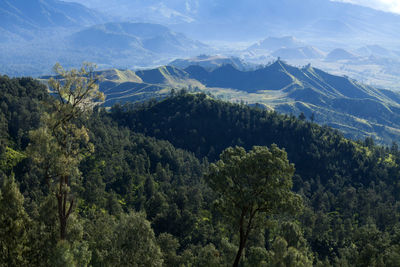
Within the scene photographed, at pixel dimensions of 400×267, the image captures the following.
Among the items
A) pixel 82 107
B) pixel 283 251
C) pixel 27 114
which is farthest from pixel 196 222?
pixel 27 114

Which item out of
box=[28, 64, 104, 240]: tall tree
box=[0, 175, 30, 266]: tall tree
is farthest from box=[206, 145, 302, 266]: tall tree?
box=[0, 175, 30, 266]: tall tree

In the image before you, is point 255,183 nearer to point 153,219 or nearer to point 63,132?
point 63,132

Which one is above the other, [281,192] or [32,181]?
[281,192]

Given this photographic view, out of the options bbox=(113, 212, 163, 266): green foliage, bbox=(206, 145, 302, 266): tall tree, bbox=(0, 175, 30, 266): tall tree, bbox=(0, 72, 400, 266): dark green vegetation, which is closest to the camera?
bbox=(206, 145, 302, 266): tall tree

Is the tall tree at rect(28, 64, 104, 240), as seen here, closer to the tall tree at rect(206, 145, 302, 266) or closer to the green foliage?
the green foliage

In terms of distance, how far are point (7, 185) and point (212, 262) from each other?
3223cm

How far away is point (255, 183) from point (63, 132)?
20.9 meters

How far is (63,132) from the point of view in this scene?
32562mm

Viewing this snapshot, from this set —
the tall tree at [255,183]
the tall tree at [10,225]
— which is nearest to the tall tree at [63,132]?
the tall tree at [10,225]

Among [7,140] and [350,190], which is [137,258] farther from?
[350,190]

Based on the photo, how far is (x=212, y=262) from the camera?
51.3m

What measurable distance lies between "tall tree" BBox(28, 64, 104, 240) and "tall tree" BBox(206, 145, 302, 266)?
1533 cm

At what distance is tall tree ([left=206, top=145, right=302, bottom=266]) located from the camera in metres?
33.8

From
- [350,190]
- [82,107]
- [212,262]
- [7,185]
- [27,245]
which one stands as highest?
[82,107]
